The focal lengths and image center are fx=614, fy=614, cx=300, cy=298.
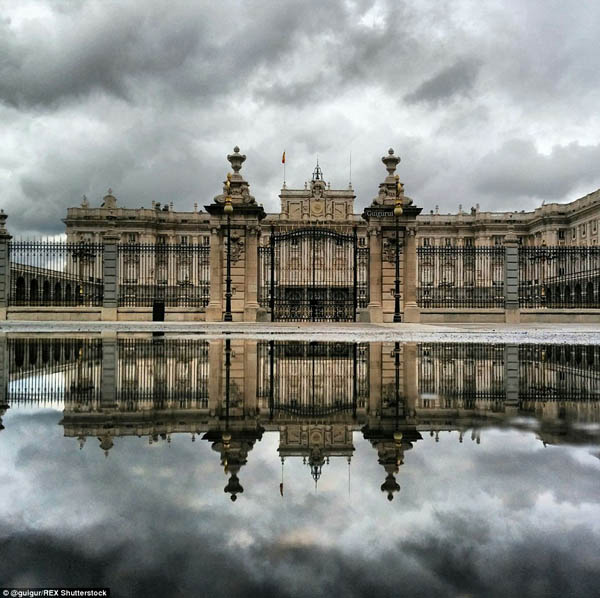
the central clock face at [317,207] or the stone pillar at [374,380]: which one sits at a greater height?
the central clock face at [317,207]

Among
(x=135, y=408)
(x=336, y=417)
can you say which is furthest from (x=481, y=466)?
(x=135, y=408)

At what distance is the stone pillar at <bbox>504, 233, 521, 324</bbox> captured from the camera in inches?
1067

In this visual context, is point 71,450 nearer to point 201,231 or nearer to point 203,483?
point 203,483

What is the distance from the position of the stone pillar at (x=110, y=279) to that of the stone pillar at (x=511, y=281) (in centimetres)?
1709

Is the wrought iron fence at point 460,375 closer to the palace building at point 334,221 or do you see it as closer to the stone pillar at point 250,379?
the stone pillar at point 250,379

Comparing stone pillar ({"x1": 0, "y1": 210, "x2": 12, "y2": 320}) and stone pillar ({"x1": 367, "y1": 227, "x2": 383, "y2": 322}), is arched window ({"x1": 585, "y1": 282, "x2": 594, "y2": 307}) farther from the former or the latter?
stone pillar ({"x1": 0, "y1": 210, "x2": 12, "y2": 320})

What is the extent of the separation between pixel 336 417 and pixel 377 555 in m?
2.91

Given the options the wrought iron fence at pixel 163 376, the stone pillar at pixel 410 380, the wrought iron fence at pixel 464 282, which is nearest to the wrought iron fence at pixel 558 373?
the stone pillar at pixel 410 380

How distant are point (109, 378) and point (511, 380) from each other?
195 inches

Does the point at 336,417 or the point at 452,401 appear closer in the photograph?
the point at 336,417

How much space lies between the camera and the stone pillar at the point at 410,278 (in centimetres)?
2605

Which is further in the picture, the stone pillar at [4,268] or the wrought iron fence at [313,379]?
the stone pillar at [4,268]

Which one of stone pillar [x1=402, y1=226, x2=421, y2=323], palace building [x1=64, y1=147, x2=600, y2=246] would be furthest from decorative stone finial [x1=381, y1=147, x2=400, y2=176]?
palace building [x1=64, y1=147, x2=600, y2=246]

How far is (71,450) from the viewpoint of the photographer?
3918 mm
